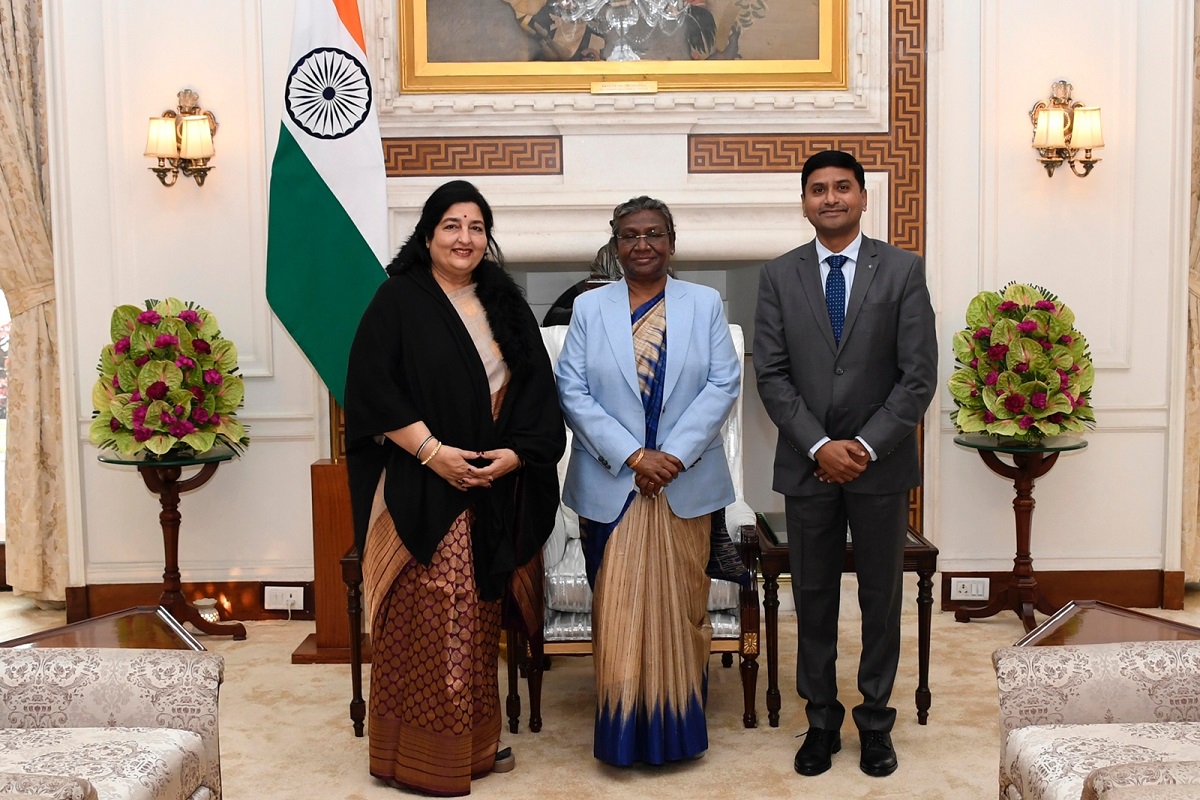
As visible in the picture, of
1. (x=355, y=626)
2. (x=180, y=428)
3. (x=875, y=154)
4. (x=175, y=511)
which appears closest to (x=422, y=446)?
(x=355, y=626)

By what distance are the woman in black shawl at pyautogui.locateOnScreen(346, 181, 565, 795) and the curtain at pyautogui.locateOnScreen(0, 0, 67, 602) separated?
7.75 ft

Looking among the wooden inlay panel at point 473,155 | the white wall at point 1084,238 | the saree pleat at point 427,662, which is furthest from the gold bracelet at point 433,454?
the white wall at point 1084,238

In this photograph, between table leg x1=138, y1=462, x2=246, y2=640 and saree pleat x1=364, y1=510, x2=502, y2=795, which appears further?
table leg x1=138, y1=462, x2=246, y2=640

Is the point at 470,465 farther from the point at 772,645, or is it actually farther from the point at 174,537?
the point at 174,537

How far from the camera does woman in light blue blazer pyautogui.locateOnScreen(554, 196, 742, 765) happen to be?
330 cm

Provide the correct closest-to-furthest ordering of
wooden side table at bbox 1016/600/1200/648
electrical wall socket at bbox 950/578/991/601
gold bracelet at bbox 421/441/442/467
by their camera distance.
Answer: wooden side table at bbox 1016/600/1200/648 → gold bracelet at bbox 421/441/442/467 → electrical wall socket at bbox 950/578/991/601

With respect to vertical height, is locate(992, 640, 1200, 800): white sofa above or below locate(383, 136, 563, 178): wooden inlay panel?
below

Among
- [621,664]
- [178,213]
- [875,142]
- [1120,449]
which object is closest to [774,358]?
[621,664]

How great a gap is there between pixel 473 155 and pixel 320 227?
0.92 meters

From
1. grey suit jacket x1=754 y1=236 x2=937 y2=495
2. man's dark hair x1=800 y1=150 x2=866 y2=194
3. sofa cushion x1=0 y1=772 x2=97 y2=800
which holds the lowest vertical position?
sofa cushion x1=0 y1=772 x2=97 y2=800

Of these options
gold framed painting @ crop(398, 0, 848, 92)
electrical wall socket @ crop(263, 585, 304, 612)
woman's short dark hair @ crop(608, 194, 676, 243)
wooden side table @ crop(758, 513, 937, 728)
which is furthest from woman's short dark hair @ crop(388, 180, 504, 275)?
electrical wall socket @ crop(263, 585, 304, 612)

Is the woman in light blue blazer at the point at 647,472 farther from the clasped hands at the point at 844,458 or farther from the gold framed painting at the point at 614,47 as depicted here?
the gold framed painting at the point at 614,47

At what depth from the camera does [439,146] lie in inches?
193

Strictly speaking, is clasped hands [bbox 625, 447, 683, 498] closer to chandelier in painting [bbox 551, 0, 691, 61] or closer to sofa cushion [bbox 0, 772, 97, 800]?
sofa cushion [bbox 0, 772, 97, 800]
